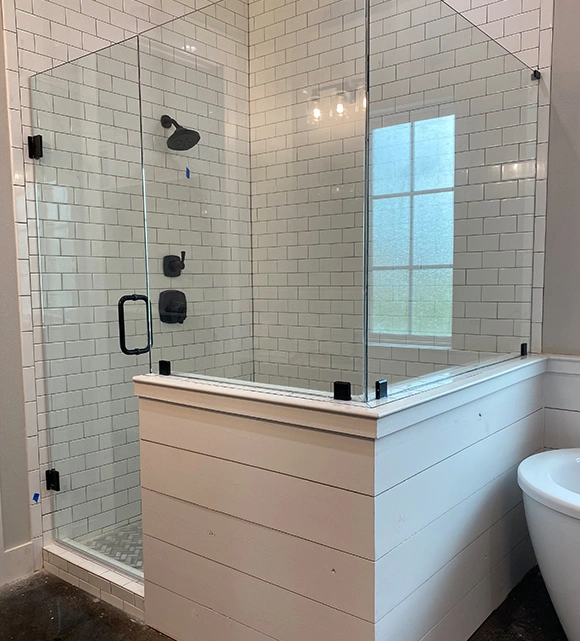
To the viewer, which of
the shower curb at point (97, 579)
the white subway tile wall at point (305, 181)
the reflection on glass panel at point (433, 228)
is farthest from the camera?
the white subway tile wall at point (305, 181)

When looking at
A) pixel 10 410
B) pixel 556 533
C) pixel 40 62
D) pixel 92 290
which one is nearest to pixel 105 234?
pixel 92 290

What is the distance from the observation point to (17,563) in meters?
2.34

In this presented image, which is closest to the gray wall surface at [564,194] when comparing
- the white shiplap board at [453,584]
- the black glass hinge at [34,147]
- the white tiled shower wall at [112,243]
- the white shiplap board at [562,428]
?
the white shiplap board at [562,428]

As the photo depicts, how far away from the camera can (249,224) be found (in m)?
3.25

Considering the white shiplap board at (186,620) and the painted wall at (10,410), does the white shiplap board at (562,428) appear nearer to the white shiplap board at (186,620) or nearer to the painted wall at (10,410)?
the white shiplap board at (186,620)

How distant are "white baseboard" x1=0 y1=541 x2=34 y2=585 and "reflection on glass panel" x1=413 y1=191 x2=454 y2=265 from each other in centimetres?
212

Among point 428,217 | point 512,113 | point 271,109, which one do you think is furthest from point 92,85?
point 512,113

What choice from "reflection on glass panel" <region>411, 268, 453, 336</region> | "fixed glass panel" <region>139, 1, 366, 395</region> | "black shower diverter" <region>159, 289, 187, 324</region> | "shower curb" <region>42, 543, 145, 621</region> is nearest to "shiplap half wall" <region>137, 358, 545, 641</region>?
"shower curb" <region>42, 543, 145, 621</region>

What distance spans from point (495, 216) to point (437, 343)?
612 millimetres

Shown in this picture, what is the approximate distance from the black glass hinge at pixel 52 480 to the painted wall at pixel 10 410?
0.09 meters

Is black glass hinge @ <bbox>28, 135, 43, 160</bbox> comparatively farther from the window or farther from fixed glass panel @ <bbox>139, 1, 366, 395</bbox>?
the window

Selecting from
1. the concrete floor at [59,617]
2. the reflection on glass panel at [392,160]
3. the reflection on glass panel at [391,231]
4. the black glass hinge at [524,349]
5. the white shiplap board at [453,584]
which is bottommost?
the concrete floor at [59,617]

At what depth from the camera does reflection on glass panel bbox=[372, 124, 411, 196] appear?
8.25 ft

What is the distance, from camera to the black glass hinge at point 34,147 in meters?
2.32
